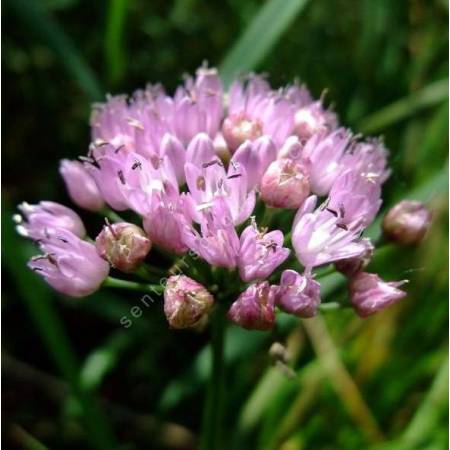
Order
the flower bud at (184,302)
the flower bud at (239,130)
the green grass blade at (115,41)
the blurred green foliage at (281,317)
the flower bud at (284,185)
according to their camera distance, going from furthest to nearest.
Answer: the green grass blade at (115,41)
the blurred green foliage at (281,317)
the flower bud at (239,130)
the flower bud at (284,185)
the flower bud at (184,302)

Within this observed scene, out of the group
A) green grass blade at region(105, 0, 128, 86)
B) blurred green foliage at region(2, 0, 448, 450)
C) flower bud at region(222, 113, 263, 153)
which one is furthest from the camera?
green grass blade at region(105, 0, 128, 86)

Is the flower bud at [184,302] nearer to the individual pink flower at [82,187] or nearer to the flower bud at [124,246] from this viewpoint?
the flower bud at [124,246]

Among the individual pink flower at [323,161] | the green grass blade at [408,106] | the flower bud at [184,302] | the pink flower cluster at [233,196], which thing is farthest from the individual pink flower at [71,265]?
the green grass blade at [408,106]

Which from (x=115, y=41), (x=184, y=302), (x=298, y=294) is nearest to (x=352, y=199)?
(x=298, y=294)

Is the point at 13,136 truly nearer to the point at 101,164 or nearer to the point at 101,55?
the point at 101,55

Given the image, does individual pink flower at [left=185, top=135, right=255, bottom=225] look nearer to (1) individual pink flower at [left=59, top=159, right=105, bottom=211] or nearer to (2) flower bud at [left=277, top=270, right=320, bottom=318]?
(2) flower bud at [left=277, top=270, right=320, bottom=318]

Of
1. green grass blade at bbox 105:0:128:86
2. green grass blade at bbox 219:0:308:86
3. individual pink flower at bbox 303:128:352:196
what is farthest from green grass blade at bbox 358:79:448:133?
individual pink flower at bbox 303:128:352:196

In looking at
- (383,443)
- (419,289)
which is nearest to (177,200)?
(383,443)
